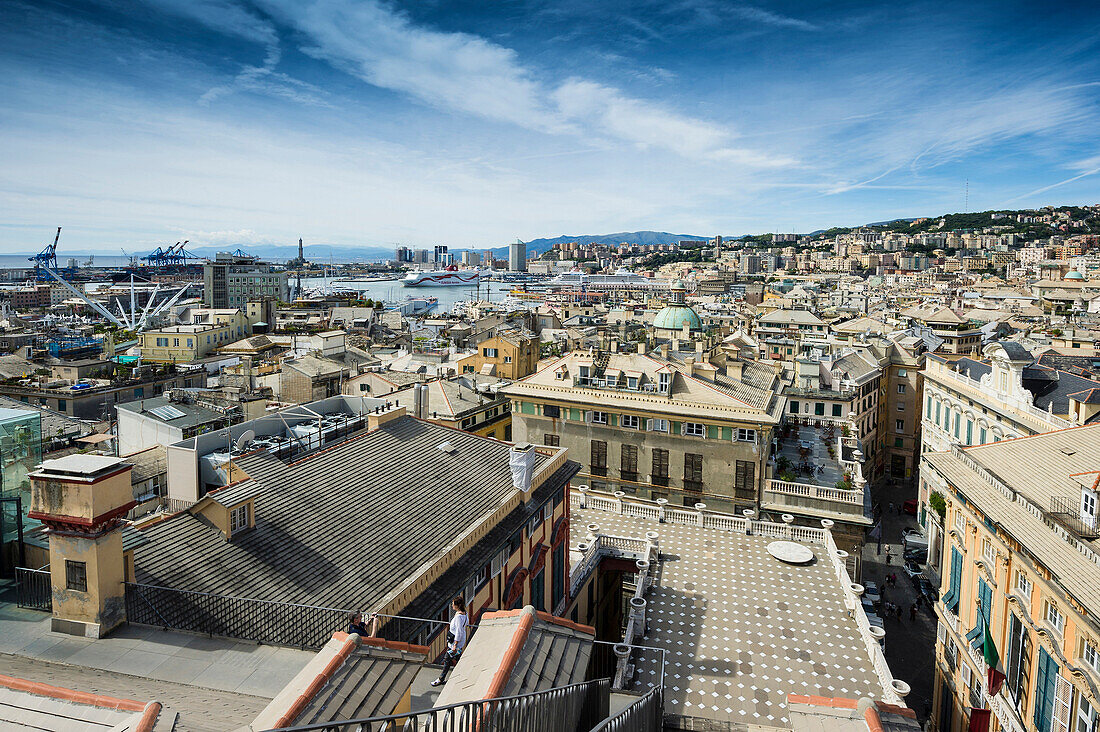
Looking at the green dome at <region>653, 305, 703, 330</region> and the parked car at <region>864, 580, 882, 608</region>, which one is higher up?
the green dome at <region>653, 305, 703, 330</region>

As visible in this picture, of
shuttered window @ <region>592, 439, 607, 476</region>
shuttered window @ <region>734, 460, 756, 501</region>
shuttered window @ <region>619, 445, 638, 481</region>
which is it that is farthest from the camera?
shuttered window @ <region>592, 439, 607, 476</region>

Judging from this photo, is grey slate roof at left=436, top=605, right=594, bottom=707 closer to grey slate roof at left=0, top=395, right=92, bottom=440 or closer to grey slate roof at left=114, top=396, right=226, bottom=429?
Answer: grey slate roof at left=114, top=396, right=226, bottom=429

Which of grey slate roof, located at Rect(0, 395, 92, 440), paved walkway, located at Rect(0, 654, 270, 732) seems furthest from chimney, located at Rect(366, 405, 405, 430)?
grey slate roof, located at Rect(0, 395, 92, 440)

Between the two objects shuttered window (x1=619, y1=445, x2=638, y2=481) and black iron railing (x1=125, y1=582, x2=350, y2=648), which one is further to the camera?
shuttered window (x1=619, y1=445, x2=638, y2=481)

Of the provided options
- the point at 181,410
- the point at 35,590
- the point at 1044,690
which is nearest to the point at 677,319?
the point at 181,410

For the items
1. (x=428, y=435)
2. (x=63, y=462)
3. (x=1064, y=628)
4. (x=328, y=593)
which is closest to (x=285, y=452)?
(x=428, y=435)

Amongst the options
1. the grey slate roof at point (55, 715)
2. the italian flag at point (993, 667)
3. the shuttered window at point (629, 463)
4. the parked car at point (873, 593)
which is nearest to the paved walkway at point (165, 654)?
the grey slate roof at point (55, 715)

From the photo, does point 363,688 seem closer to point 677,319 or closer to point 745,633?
point 745,633
